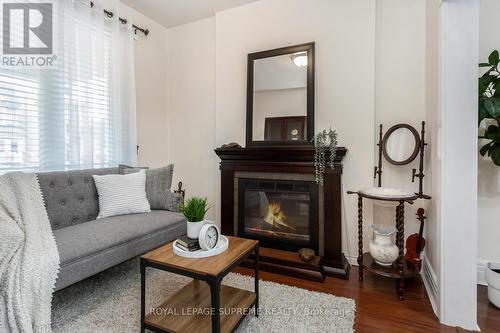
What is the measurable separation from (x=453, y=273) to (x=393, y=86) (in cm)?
165

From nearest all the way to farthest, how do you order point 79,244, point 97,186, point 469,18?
point 469,18, point 79,244, point 97,186

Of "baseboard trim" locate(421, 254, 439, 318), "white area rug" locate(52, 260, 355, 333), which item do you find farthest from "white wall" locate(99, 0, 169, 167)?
"baseboard trim" locate(421, 254, 439, 318)

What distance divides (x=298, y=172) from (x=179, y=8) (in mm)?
2432

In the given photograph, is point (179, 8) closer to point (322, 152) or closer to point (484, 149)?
point (322, 152)

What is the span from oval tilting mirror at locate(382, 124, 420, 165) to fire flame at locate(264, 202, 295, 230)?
115 cm

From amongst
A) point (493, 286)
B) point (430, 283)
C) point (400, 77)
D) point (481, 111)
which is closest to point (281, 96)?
point (400, 77)

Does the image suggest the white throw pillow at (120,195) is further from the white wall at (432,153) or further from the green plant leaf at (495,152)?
the green plant leaf at (495,152)

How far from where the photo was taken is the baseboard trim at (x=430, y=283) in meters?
1.78

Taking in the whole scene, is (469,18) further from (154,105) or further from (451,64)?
(154,105)

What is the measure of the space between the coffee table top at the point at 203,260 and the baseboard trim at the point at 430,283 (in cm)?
134

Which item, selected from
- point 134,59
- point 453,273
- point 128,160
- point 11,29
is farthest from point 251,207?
point 11,29

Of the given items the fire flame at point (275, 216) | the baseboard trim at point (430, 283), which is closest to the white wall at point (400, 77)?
the baseboard trim at point (430, 283)

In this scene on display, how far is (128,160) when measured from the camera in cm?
296

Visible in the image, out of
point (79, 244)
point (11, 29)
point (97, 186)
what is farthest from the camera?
point (97, 186)
